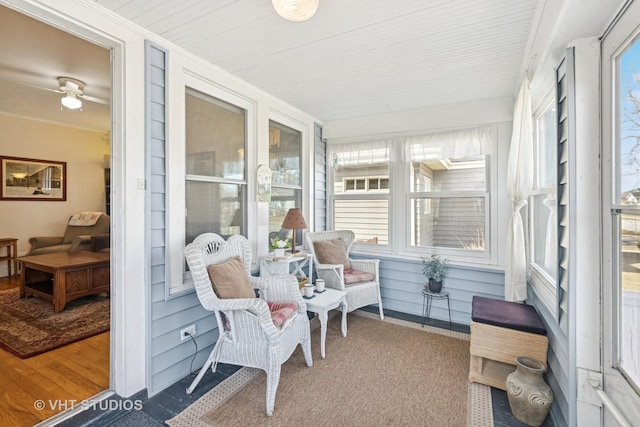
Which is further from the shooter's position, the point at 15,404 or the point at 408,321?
the point at 408,321

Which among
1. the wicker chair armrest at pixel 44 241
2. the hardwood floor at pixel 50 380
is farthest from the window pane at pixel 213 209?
the wicker chair armrest at pixel 44 241

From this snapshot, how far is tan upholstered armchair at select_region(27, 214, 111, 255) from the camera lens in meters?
4.42

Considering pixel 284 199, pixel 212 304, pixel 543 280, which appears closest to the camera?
pixel 212 304

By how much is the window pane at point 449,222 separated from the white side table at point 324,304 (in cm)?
133

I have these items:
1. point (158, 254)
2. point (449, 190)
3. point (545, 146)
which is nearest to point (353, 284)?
point (449, 190)

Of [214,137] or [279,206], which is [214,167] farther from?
[279,206]

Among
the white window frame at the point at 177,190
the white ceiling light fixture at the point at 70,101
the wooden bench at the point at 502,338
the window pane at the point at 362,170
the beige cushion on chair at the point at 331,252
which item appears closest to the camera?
the wooden bench at the point at 502,338

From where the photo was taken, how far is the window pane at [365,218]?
12.6 ft

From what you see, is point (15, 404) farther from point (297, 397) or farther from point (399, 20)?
point (399, 20)

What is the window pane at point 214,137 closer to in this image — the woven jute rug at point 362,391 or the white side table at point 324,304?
the white side table at point 324,304

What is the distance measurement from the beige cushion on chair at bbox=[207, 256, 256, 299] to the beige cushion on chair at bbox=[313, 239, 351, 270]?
131 cm

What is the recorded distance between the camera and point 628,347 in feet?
Result: 4.15

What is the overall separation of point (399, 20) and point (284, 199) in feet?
7.27

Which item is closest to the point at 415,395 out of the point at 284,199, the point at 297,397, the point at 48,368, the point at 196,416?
the point at 297,397
